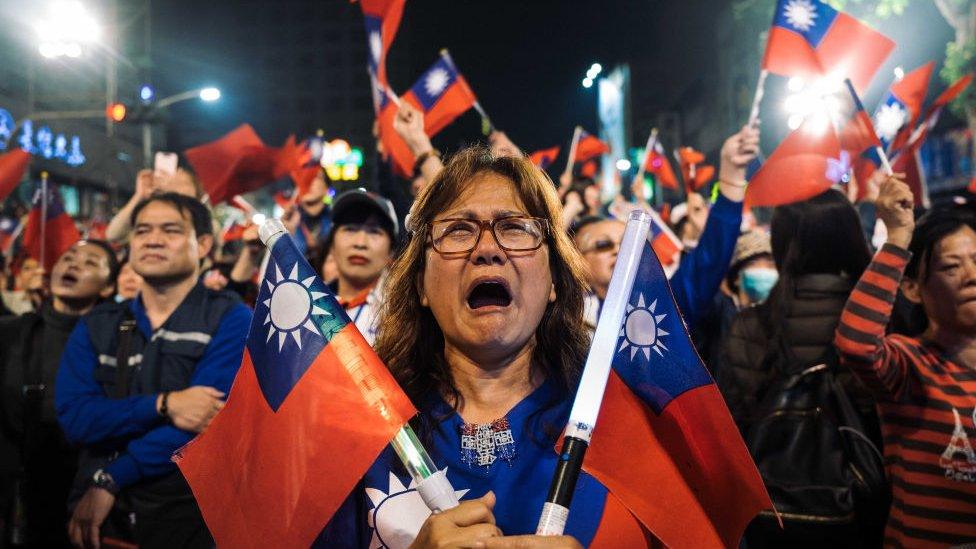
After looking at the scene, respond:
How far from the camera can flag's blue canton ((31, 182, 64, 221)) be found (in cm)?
731

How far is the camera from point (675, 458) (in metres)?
1.99

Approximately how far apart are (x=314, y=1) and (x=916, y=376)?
94951mm

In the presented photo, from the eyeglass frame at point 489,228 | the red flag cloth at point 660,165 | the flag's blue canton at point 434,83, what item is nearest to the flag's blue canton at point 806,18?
the flag's blue canton at point 434,83

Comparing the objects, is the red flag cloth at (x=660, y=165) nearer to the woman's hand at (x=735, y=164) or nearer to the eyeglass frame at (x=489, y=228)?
the woman's hand at (x=735, y=164)

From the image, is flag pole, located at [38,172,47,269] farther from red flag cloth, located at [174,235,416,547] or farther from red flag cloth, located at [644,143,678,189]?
red flag cloth, located at [644,143,678,189]

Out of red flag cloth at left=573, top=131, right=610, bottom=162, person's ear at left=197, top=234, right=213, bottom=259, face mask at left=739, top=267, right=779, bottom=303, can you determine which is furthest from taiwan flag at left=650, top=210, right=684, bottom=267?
red flag cloth at left=573, top=131, right=610, bottom=162

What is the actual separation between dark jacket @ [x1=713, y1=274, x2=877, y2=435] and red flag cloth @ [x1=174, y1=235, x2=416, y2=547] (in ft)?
7.30

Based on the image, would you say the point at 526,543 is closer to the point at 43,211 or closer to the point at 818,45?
the point at 818,45

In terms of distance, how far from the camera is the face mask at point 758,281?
5297 mm

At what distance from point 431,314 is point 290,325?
0.49 m

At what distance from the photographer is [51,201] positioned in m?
7.33

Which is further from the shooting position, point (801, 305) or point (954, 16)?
point (954, 16)

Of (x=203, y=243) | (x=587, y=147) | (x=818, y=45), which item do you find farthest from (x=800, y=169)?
(x=587, y=147)

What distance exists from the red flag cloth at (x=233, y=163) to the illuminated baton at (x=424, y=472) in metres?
5.46
